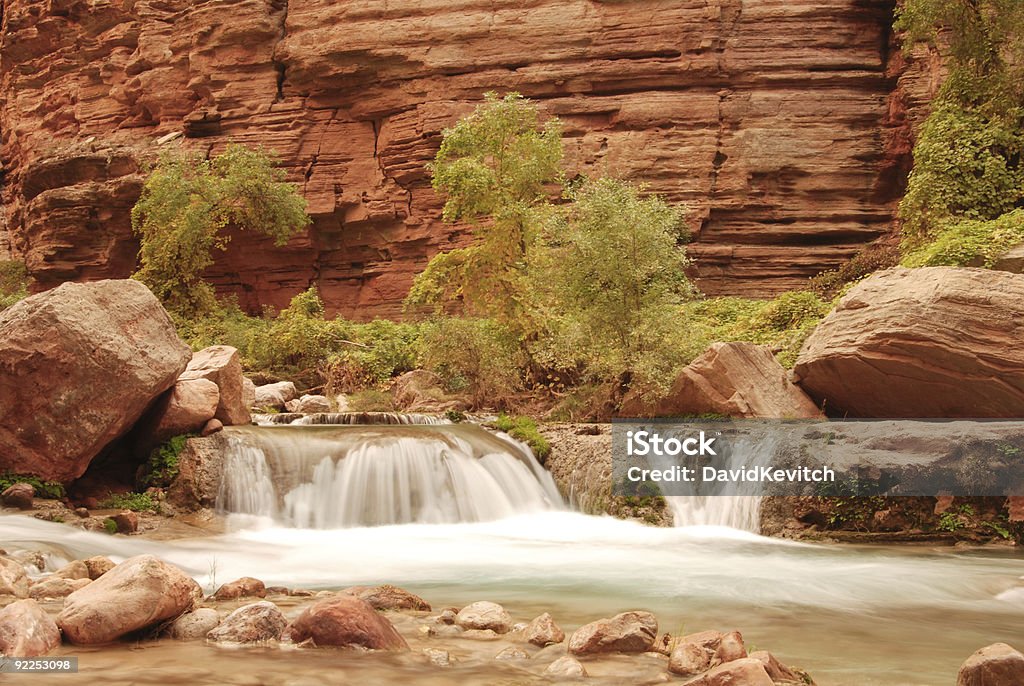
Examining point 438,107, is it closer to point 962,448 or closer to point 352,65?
point 352,65

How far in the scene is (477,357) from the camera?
52.5 ft

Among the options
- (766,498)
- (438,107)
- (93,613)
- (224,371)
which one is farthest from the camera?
(438,107)

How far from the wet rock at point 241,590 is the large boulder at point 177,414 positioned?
528 centimetres

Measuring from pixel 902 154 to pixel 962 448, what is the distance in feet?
57.2

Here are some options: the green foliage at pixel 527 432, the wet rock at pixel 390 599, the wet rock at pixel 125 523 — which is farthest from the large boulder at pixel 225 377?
the wet rock at pixel 390 599

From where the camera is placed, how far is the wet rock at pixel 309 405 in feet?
54.4

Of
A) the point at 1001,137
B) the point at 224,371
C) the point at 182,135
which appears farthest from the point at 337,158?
the point at 1001,137

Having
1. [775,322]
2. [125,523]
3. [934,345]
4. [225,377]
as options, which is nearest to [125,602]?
[125,523]

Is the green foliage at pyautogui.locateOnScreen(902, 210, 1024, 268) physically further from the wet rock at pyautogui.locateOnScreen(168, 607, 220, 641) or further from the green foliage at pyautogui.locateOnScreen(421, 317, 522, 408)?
the wet rock at pyautogui.locateOnScreen(168, 607, 220, 641)

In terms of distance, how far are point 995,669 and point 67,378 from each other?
906cm

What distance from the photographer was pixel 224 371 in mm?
12102

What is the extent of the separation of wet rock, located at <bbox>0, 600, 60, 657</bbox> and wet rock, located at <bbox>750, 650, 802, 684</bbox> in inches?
138

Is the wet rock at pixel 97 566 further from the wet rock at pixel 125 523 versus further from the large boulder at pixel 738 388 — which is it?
the large boulder at pixel 738 388

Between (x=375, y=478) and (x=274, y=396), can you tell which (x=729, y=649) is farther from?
(x=274, y=396)
